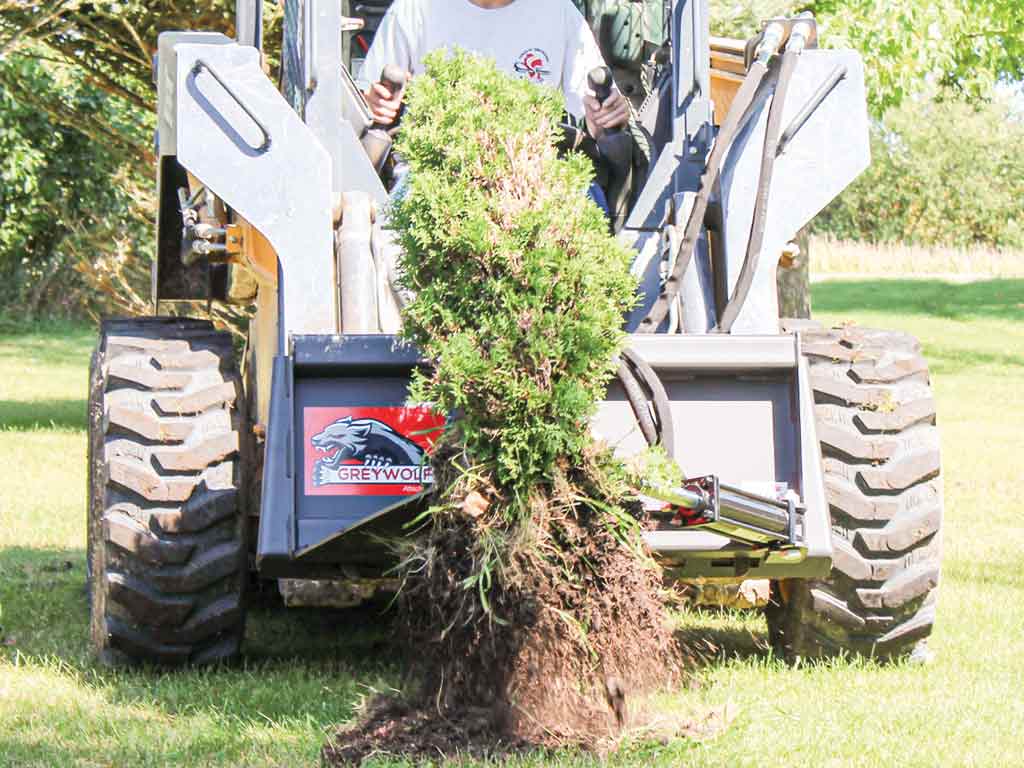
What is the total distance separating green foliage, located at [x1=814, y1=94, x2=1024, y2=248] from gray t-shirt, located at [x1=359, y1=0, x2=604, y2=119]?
38683 mm

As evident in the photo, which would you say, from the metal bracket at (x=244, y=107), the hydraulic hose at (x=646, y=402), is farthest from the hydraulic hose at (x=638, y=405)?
the metal bracket at (x=244, y=107)

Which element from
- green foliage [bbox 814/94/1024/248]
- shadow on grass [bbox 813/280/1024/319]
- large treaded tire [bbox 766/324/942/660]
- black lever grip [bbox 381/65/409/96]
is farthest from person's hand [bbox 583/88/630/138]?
green foliage [bbox 814/94/1024/248]

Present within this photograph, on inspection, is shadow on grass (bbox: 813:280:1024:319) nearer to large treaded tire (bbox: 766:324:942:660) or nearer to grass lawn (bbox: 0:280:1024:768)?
grass lawn (bbox: 0:280:1024:768)

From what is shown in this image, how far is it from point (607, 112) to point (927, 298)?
26016 mm

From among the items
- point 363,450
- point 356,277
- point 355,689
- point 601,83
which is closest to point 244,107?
point 356,277

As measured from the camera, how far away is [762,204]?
15.6 ft

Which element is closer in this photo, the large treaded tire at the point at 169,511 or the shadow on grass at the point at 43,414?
the large treaded tire at the point at 169,511

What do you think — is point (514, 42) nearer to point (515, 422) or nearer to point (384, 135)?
point (384, 135)

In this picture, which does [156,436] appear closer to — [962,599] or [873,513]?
[873,513]

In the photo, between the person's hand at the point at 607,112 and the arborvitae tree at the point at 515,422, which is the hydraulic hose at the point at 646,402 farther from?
the person's hand at the point at 607,112

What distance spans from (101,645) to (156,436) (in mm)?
725

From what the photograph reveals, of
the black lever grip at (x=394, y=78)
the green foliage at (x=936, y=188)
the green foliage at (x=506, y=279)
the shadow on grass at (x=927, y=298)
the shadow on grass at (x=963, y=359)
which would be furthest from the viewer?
the green foliage at (x=936, y=188)

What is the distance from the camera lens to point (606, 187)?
18.5 feet

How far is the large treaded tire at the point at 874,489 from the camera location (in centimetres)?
A: 468
